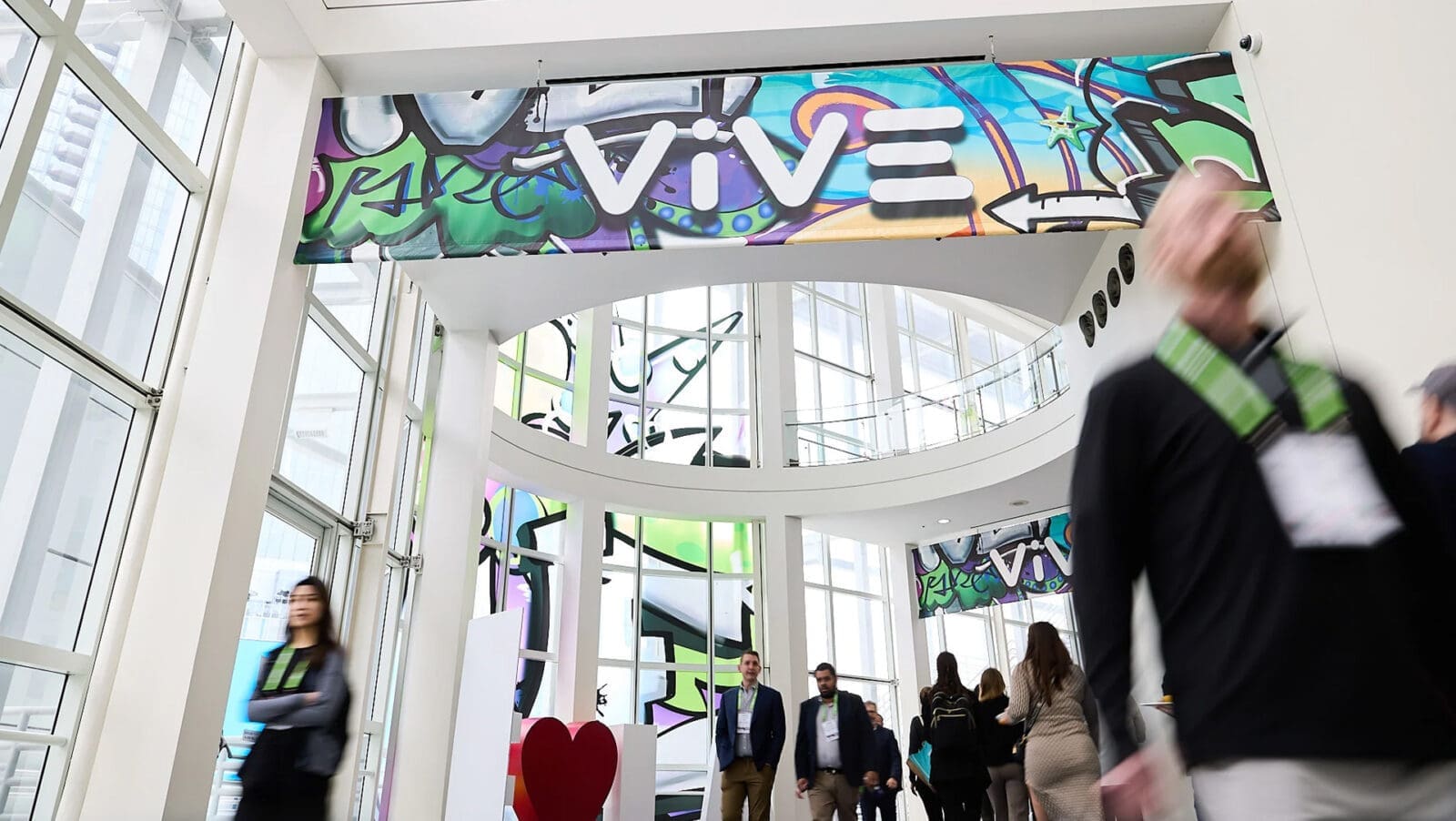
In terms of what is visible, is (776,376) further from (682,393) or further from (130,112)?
(130,112)

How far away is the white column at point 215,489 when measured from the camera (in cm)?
341

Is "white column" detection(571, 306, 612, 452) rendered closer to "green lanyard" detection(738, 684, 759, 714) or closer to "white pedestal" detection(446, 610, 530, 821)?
"green lanyard" detection(738, 684, 759, 714)

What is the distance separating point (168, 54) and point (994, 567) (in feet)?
29.9

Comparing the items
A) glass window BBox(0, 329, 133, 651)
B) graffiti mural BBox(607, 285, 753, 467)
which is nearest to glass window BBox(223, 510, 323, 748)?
glass window BBox(0, 329, 133, 651)

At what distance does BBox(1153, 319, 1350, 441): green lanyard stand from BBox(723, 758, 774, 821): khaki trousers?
581cm

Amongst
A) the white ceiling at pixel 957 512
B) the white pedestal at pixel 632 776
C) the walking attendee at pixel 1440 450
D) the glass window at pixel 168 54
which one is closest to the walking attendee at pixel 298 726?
the glass window at pixel 168 54

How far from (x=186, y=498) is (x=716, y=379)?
8882 millimetres

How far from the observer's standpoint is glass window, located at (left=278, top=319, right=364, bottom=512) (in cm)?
497

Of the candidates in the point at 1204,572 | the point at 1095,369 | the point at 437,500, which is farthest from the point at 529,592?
the point at 1204,572

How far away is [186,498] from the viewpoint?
373 centimetres

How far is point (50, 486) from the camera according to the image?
3143 millimetres

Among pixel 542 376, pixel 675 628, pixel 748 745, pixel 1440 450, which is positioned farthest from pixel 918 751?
pixel 542 376

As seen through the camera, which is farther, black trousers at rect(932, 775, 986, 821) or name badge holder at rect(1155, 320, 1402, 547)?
black trousers at rect(932, 775, 986, 821)

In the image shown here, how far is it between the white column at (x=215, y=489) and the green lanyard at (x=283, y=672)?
697 millimetres
